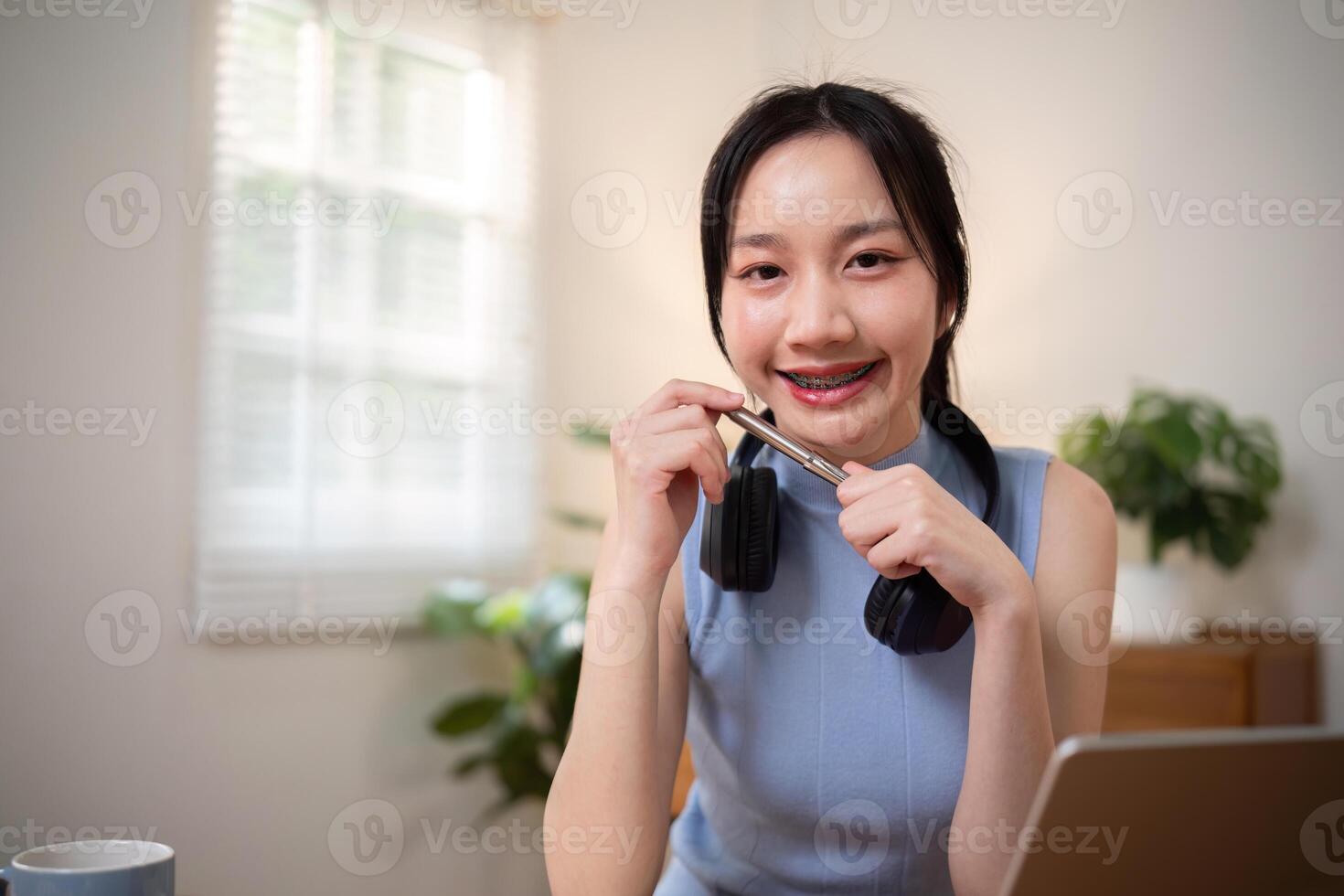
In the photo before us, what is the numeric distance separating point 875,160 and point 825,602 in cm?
49

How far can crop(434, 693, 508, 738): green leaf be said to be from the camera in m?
2.73

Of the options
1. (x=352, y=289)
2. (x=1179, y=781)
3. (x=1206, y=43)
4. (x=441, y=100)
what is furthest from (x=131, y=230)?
(x=1206, y=43)

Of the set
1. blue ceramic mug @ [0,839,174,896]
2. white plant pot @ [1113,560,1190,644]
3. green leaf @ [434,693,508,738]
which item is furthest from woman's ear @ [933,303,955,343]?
green leaf @ [434,693,508,738]

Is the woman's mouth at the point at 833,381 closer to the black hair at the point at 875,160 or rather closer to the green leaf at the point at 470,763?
the black hair at the point at 875,160

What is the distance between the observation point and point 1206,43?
2848 mm

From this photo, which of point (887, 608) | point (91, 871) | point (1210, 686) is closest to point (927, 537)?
point (887, 608)

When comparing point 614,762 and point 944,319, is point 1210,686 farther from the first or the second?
point 614,762

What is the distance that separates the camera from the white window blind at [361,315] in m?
2.46

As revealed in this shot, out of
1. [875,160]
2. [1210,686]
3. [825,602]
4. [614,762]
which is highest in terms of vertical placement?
[875,160]

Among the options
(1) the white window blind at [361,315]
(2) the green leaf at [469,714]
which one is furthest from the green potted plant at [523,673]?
(1) the white window blind at [361,315]

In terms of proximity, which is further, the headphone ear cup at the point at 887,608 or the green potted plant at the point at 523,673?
the green potted plant at the point at 523,673

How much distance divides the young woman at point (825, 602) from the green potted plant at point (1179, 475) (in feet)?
5.01

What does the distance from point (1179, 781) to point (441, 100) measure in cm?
282

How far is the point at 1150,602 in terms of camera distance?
2646 millimetres
